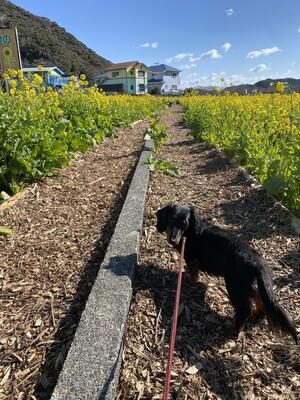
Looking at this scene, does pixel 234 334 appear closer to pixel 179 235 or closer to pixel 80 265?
pixel 179 235

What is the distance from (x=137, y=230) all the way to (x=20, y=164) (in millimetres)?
1951

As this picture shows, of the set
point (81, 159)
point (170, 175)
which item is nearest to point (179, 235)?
point (170, 175)

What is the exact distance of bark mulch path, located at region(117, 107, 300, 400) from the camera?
1951 mm

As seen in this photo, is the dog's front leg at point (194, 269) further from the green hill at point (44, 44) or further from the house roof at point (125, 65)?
the house roof at point (125, 65)

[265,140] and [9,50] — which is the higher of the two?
[9,50]

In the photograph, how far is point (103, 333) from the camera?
6.84 feet

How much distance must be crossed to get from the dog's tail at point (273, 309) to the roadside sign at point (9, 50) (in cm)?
798

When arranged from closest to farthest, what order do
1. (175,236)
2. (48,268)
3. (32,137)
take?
(175,236), (48,268), (32,137)

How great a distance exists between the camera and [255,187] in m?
4.90

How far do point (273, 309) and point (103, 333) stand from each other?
100 cm

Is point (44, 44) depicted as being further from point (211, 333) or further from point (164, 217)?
point (211, 333)

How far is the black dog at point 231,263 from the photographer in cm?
206

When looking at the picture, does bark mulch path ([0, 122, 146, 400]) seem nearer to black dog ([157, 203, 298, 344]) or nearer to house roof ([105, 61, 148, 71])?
black dog ([157, 203, 298, 344])

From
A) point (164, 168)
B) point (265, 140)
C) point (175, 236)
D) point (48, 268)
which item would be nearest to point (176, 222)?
point (175, 236)
